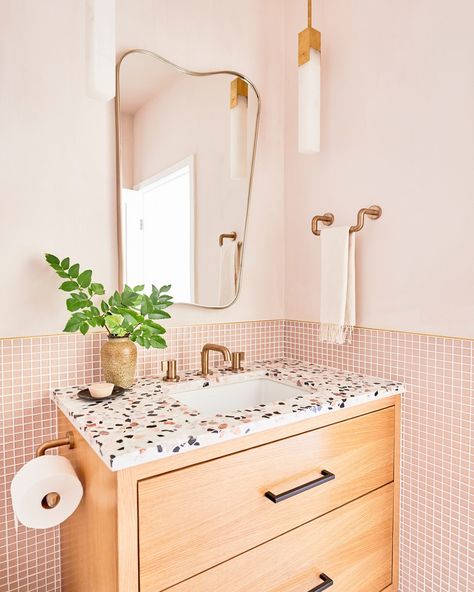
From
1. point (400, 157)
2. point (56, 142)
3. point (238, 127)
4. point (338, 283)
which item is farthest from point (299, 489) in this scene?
point (238, 127)

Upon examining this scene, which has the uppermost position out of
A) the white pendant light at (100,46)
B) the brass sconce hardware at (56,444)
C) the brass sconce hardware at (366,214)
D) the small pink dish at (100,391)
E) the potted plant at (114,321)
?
the white pendant light at (100,46)

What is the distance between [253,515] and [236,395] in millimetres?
545

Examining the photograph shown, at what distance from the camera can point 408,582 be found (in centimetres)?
144

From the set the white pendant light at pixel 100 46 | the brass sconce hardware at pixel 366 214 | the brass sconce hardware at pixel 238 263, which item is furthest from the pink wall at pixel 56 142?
the brass sconce hardware at pixel 366 214

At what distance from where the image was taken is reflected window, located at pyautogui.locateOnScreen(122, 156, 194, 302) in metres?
1.48

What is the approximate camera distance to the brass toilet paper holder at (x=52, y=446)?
3.35 feet

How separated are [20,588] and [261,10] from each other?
241cm

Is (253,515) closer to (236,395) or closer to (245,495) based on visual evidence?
(245,495)

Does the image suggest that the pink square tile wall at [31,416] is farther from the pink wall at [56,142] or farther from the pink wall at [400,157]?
the pink wall at [400,157]

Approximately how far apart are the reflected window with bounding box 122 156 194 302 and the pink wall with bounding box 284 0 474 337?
1.81ft

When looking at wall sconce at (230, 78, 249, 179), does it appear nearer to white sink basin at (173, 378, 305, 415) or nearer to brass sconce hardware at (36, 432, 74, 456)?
white sink basin at (173, 378, 305, 415)

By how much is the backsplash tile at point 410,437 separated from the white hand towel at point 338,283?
0.13 meters

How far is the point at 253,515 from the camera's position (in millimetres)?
1046

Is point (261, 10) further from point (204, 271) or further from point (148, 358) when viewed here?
point (148, 358)
